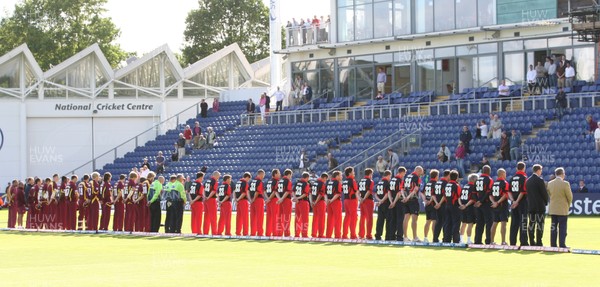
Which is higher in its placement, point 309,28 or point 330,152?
point 309,28

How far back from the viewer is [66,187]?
34.8 metres

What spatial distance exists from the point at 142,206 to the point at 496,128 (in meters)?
16.0

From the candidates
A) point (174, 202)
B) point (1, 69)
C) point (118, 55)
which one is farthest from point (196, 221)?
point (118, 55)

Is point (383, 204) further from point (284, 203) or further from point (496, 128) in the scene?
point (496, 128)

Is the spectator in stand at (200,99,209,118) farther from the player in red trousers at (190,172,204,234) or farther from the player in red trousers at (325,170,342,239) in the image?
the player in red trousers at (325,170,342,239)

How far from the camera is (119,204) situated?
3319cm

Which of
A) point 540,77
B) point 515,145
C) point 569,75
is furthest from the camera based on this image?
point 540,77

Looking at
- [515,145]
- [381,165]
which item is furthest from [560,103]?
[381,165]

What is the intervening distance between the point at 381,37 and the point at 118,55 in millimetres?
42122

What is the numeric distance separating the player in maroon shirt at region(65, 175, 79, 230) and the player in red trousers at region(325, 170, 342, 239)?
9709 millimetres

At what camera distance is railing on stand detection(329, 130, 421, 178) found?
44281mm

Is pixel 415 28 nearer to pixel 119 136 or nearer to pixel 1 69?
pixel 119 136

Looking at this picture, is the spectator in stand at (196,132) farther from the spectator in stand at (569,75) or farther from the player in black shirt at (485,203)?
the player in black shirt at (485,203)

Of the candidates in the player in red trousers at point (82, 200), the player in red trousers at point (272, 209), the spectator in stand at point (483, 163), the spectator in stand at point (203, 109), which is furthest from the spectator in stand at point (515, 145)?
the spectator in stand at point (203, 109)
